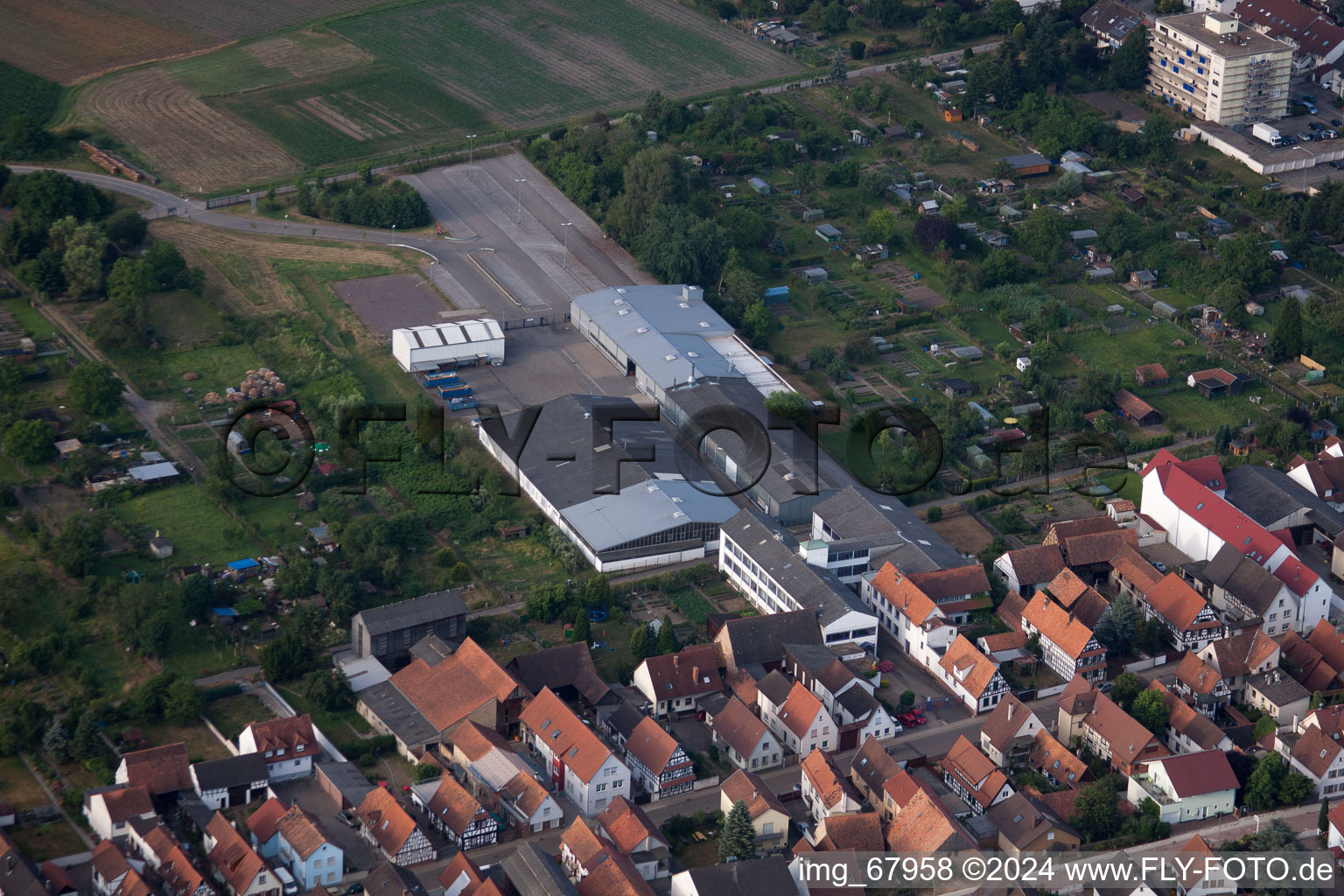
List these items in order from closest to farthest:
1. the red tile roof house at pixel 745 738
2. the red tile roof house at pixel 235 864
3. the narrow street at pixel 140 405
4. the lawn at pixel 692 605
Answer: the red tile roof house at pixel 235 864, the red tile roof house at pixel 745 738, the lawn at pixel 692 605, the narrow street at pixel 140 405

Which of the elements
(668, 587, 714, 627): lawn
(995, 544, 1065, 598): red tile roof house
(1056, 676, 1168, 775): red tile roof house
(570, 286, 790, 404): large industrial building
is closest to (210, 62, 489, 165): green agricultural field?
(570, 286, 790, 404): large industrial building

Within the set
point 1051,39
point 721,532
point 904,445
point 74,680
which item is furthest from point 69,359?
point 1051,39

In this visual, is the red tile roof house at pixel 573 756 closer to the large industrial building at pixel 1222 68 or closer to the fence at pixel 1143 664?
the fence at pixel 1143 664

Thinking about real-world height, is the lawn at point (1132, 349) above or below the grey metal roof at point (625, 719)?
below

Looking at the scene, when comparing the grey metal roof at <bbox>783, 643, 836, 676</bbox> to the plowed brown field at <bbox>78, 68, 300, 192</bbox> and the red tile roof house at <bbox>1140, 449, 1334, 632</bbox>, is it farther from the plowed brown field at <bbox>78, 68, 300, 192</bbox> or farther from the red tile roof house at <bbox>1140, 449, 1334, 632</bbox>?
the plowed brown field at <bbox>78, 68, 300, 192</bbox>

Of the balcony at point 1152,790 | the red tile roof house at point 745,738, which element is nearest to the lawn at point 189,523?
the red tile roof house at point 745,738

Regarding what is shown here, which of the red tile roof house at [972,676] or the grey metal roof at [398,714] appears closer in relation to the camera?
the grey metal roof at [398,714]

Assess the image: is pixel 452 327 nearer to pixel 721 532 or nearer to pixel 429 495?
pixel 429 495
